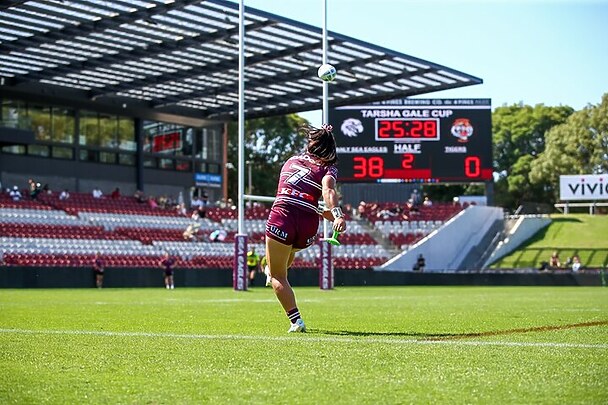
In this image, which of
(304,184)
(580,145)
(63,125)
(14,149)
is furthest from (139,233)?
(580,145)

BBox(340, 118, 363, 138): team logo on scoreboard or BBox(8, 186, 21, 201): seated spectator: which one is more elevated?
BBox(340, 118, 363, 138): team logo on scoreboard

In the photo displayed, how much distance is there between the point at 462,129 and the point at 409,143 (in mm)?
2997

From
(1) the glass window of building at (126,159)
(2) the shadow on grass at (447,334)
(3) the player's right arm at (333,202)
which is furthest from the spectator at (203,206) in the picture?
(3) the player's right arm at (333,202)

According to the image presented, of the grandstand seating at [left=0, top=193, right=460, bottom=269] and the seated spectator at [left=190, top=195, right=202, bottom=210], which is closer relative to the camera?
the grandstand seating at [left=0, top=193, right=460, bottom=269]

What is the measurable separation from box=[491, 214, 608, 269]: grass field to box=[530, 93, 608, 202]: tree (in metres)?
14.5

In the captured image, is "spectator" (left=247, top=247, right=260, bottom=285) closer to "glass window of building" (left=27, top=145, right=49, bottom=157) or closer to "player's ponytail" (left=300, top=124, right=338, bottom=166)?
"glass window of building" (left=27, top=145, right=49, bottom=157)

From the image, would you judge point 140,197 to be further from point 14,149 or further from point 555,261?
point 555,261

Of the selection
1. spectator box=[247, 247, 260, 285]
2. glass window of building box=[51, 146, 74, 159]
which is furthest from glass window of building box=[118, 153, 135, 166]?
spectator box=[247, 247, 260, 285]

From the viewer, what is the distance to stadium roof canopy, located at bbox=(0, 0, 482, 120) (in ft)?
118

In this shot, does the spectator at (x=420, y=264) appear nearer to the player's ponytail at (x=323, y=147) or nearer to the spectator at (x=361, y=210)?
the spectator at (x=361, y=210)

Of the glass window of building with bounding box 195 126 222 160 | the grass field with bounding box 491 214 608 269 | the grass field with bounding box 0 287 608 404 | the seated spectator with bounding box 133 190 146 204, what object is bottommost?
the grass field with bounding box 491 214 608 269

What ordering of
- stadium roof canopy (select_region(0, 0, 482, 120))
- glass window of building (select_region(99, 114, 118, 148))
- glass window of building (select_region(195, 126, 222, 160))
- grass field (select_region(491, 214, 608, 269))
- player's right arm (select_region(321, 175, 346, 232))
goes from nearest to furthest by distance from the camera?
player's right arm (select_region(321, 175, 346, 232))
stadium roof canopy (select_region(0, 0, 482, 120))
glass window of building (select_region(99, 114, 118, 148))
grass field (select_region(491, 214, 608, 269))
glass window of building (select_region(195, 126, 222, 160))

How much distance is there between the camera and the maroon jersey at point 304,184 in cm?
1097

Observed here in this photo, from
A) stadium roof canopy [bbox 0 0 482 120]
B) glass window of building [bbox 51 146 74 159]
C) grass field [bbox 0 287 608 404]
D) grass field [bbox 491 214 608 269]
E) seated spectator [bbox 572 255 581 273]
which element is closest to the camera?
grass field [bbox 0 287 608 404]
